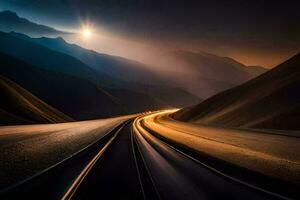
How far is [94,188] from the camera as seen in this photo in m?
8.62

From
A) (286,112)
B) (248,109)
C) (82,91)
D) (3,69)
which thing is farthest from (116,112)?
(286,112)

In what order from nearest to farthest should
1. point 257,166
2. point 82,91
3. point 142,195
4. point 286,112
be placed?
point 142,195
point 257,166
point 286,112
point 82,91

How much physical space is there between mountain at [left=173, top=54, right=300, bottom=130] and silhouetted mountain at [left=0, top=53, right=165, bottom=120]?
243 ft

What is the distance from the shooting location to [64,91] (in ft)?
542

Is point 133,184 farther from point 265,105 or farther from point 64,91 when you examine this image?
point 64,91

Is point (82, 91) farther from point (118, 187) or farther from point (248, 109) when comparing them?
point (118, 187)

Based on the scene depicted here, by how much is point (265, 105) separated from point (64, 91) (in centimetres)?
12751

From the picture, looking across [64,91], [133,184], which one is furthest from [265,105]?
[64,91]

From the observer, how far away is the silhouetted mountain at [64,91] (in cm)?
14950

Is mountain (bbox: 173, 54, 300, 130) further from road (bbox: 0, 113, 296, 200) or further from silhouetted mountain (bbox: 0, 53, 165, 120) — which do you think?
silhouetted mountain (bbox: 0, 53, 165, 120)

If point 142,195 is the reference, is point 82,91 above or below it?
above

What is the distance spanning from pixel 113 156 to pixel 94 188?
706cm

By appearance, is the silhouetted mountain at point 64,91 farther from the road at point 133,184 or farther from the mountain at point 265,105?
the road at point 133,184

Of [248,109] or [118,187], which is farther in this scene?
[248,109]
